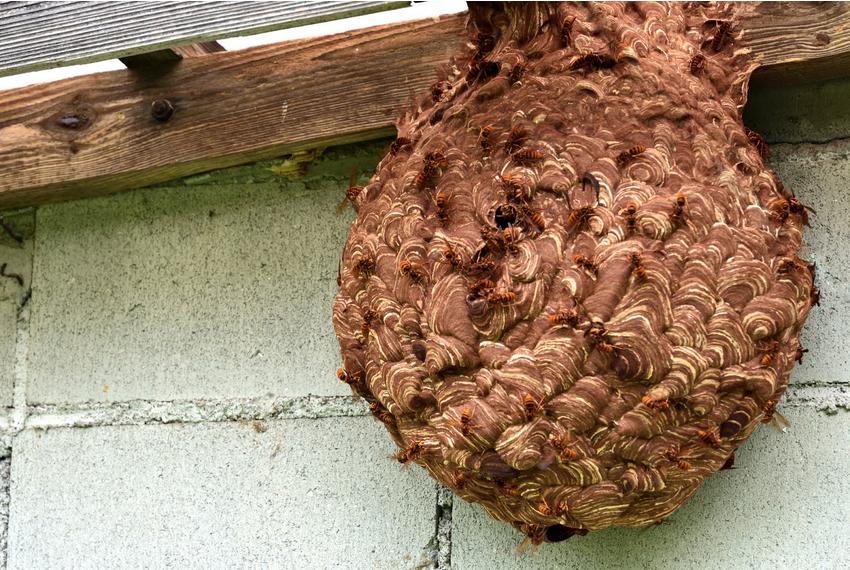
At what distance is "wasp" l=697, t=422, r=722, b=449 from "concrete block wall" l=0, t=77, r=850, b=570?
1.15 ft

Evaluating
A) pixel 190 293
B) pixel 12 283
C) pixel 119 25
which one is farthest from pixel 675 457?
pixel 12 283

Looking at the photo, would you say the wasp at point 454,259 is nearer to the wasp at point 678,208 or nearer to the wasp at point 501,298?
the wasp at point 501,298

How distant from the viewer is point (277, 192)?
1.96 meters

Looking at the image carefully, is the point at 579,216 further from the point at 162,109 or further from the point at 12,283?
the point at 12,283

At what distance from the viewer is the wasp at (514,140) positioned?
1.37 metres

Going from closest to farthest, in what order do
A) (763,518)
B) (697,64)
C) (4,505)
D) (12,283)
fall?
(697,64) < (763,518) < (4,505) < (12,283)

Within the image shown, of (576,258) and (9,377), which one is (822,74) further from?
(9,377)

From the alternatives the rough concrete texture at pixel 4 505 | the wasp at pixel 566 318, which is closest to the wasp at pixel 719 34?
the wasp at pixel 566 318

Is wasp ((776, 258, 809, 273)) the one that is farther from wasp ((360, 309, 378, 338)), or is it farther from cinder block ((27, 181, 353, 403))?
cinder block ((27, 181, 353, 403))

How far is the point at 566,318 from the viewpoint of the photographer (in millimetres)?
1212

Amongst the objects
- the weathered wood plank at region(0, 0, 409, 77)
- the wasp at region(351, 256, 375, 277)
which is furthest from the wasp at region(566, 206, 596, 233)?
the weathered wood plank at region(0, 0, 409, 77)

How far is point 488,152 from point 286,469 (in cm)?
87

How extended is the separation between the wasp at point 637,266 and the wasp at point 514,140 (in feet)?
0.92

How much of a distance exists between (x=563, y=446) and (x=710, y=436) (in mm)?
225
